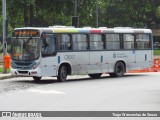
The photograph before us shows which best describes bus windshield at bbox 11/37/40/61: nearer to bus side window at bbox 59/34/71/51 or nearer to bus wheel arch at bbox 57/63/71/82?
bus side window at bbox 59/34/71/51

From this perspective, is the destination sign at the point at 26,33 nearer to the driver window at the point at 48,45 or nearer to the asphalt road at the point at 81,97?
the driver window at the point at 48,45

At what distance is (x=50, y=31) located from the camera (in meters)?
26.8

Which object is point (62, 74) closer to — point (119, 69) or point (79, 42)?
point (79, 42)

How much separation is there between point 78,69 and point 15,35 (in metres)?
3.48

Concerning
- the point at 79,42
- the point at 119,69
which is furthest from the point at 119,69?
the point at 79,42

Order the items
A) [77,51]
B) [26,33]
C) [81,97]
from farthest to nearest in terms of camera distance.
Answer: [77,51], [26,33], [81,97]

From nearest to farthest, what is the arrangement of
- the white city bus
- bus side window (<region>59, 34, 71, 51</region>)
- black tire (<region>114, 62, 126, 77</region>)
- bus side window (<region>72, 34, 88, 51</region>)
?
the white city bus → bus side window (<region>59, 34, 71, 51</region>) → bus side window (<region>72, 34, 88, 51</region>) → black tire (<region>114, 62, 126, 77</region>)

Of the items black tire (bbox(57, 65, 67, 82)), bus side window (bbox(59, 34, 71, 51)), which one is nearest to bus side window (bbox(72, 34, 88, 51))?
bus side window (bbox(59, 34, 71, 51))

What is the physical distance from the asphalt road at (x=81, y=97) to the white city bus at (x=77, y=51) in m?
1.53

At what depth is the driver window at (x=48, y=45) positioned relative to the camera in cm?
2639

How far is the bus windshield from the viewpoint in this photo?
2631 centimetres

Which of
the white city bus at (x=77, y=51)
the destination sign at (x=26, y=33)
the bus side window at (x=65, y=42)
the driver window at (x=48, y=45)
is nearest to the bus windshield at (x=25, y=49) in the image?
the white city bus at (x=77, y=51)

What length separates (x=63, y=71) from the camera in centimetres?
2727

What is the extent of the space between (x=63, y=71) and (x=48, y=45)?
1505mm
